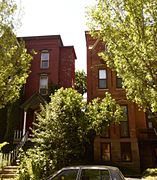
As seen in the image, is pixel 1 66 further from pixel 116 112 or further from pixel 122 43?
pixel 116 112

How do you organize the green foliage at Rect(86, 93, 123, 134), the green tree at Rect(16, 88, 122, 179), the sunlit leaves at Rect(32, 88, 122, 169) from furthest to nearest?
the green foliage at Rect(86, 93, 123, 134) < the sunlit leaves at Rect(32, 88, 122, 169) < the green tree at Rect(16, 88, 122, 179)

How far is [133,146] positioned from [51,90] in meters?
10.5

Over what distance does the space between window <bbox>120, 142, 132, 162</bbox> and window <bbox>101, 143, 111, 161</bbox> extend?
112 centimetres

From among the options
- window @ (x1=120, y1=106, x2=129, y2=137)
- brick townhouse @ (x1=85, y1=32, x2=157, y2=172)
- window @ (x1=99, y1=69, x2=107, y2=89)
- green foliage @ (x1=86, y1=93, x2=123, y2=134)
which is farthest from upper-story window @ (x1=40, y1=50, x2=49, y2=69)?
green foliage @ (x1=86, y1=93, x2=123, y2=134)

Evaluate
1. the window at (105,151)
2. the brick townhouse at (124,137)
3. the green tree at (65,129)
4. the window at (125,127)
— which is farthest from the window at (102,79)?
the green tree at (65,129)

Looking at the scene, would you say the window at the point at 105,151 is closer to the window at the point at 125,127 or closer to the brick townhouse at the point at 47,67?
the window at the point at 125,127

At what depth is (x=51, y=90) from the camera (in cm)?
2620

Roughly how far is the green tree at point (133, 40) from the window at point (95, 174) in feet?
19.7

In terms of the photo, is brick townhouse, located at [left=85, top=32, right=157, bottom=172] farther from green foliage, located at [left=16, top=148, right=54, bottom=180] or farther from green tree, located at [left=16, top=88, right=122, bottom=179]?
green foliage, located at [left=16, top=148, right=54, bottom=180]

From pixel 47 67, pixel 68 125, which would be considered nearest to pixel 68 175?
pixel 68 125

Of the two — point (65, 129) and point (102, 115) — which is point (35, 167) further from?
point (102, 115)

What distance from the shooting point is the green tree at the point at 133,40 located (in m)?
12.2

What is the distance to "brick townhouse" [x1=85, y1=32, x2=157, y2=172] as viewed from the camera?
20688 millimetres

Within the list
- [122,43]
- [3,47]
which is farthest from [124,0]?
[3,47]
